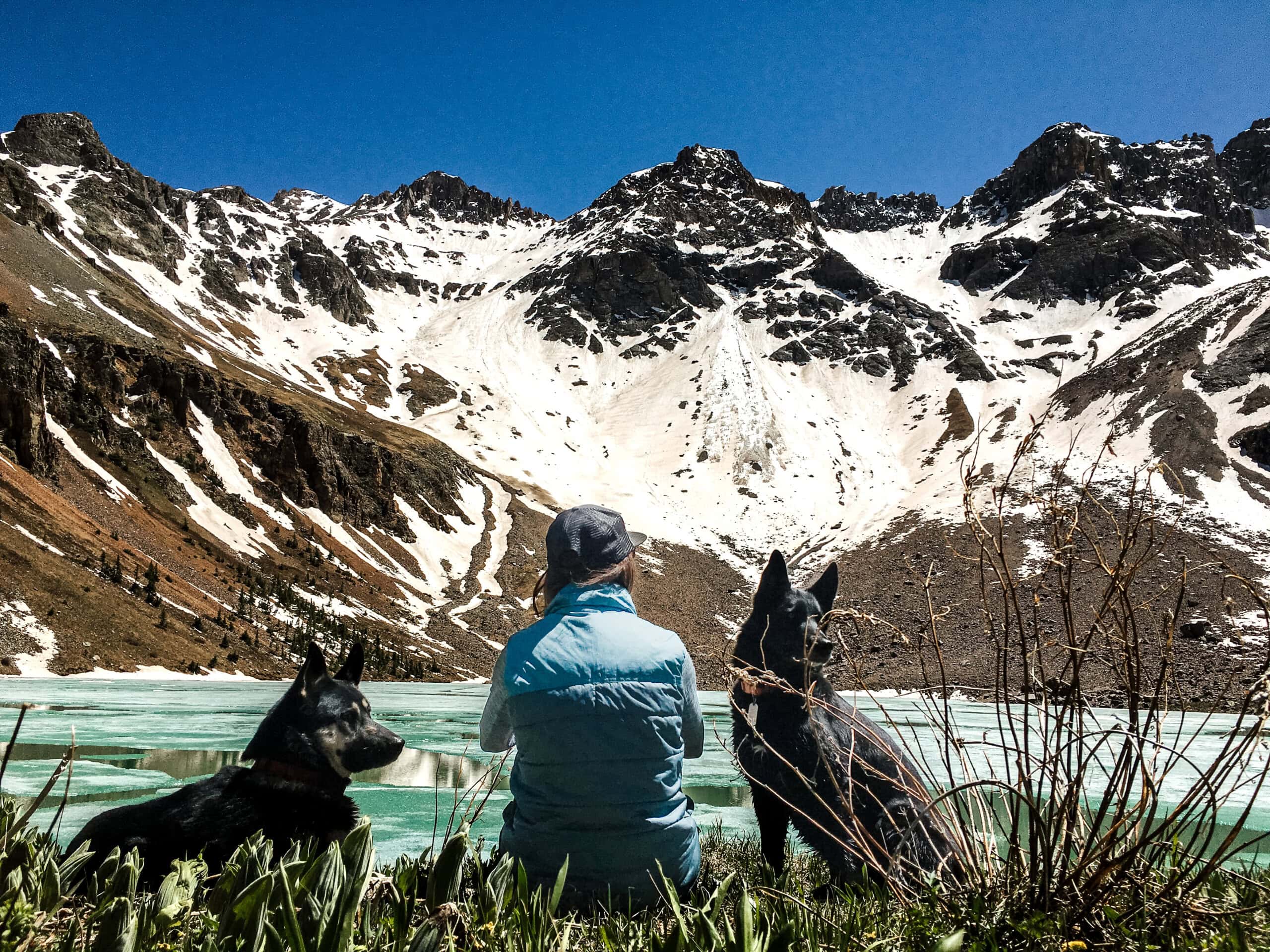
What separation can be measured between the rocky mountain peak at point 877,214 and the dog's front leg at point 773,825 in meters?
203

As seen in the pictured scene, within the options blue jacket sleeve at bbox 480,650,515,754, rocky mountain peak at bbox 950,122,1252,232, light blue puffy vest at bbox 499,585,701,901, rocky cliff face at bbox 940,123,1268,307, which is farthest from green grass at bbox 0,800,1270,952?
rocky mountain peak at bbox 950,122,1252,232

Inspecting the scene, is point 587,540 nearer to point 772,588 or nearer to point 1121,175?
point 772,588

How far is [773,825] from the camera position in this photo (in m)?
3.22

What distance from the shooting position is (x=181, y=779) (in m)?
6.59

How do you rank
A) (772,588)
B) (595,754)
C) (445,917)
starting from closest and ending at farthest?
(445,917) → (595,754) → (772,588)

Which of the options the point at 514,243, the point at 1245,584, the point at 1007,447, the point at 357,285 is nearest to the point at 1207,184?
the point at 1007,447

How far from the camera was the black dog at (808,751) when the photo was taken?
2.96 metres

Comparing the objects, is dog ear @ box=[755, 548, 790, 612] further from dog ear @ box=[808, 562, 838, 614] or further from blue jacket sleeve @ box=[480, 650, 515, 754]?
blue jacket sleeve @ box=[480, 650, 515, 754]

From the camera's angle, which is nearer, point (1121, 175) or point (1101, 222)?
point (1101, 222)

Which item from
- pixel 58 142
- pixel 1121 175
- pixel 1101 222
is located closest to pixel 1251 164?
pixel 1121 175

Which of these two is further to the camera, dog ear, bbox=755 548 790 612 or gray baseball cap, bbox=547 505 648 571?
dog ear, bbox=755 548 790 612

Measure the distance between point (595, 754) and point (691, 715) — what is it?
45cm

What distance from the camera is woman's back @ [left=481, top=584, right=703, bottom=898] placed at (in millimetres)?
2605

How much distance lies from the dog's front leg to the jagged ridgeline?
23.0 inches
